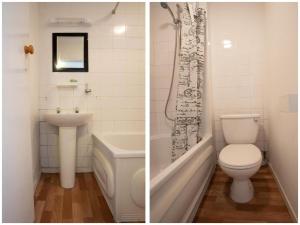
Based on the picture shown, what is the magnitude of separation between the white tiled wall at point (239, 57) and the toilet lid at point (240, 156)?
455 millimetres

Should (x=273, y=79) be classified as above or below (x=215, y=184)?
above

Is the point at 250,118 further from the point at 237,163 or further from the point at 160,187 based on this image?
the point at 160,187

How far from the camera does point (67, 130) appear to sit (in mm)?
2100

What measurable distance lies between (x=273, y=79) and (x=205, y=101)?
592mm

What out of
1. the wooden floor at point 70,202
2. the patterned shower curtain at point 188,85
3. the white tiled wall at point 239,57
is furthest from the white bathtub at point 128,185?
the white tiled wall at point 239,57

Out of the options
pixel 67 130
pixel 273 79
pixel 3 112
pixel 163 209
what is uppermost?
pixel 273 79

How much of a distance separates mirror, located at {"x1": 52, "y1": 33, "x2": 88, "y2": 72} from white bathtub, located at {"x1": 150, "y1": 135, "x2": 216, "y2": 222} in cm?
134

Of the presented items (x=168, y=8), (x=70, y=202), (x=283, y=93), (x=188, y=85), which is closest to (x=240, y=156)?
(x=283, y=93)

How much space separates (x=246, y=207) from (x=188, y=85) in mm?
967

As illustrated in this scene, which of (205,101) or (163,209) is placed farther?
(205,101)

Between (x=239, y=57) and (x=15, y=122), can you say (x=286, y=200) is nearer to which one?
(x=239, y=57)

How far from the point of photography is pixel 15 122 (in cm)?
108

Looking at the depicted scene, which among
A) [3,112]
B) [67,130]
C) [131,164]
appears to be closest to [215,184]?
[131,164]

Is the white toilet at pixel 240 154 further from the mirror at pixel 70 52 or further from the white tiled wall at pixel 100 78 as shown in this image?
the mirror at pixel 70 52
